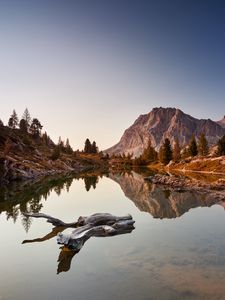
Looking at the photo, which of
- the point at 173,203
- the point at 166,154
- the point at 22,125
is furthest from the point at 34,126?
the point at 173,203

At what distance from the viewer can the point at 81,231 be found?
22.0 meters

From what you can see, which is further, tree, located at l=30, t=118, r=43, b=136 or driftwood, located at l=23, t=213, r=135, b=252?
tree, located at l=30, t=118, r=43, b=136

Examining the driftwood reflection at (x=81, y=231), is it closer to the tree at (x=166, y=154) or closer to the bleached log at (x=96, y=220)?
the bleached log at (x=96, y=220)

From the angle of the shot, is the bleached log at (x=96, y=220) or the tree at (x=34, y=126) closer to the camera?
the bleached log at (x=96, y=220)

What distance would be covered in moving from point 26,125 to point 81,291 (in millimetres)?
171696

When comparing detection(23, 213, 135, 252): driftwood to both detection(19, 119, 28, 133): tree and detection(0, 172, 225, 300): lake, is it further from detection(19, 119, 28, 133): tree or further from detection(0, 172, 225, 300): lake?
detection(19, 119, 28, 133): tree

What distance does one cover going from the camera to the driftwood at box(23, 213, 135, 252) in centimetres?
1995

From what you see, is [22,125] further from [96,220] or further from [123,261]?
[123,261]

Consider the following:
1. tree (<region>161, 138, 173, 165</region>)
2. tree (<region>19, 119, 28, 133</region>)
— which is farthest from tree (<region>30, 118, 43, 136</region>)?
tree (<region>161, 138, 173, 165</region>)

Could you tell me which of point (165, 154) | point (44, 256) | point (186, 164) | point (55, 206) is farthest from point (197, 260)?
point (165, 154)

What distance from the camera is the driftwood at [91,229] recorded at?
20.0 meters

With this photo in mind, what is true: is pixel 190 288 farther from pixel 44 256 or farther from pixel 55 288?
pixel 44 256

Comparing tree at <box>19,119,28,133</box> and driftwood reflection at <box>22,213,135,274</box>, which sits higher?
tree at <box>19,119,28,133</box>

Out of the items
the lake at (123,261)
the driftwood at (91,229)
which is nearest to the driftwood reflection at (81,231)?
the driftwood at (91,229)
